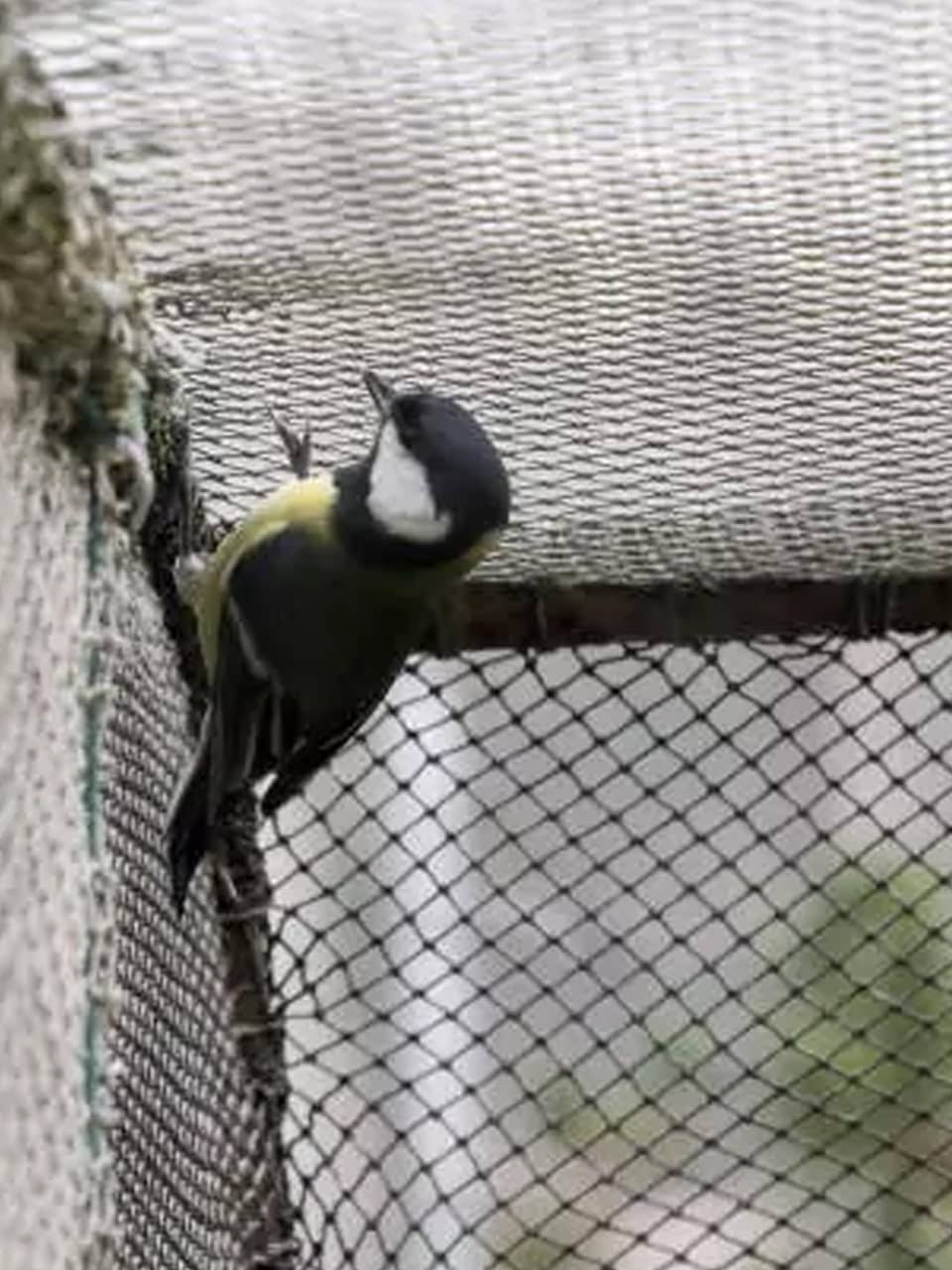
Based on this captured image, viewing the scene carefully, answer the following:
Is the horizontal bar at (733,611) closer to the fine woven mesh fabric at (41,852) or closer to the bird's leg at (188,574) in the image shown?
the bird's leg at (188,574)

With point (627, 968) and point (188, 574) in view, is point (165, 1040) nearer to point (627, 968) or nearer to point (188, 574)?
point (188, 574)

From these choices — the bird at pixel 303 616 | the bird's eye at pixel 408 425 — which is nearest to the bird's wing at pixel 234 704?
the bird at pixel 303 616

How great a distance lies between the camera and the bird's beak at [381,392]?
58.3 inches

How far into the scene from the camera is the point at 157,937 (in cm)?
166

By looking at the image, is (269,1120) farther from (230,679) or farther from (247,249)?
(247,249)

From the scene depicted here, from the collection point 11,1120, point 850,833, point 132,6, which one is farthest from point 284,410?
point 850,833

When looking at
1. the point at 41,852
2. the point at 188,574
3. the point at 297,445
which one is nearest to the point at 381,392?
the point at 297,445

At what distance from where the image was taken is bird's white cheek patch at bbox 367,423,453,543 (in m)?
1.54

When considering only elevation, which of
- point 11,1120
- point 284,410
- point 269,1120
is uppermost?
point 11,1120

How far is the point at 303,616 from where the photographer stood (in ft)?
5.78

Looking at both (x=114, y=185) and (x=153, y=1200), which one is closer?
(x=114, y=185)

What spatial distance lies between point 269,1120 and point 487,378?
0.53 m

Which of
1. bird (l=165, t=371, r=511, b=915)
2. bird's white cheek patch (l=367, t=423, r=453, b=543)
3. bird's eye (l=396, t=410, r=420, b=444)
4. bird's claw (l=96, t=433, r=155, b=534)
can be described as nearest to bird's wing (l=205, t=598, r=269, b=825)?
bird (l=165, t=371, r=511, b=915)

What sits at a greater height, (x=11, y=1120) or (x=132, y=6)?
(x=132, y=6)
